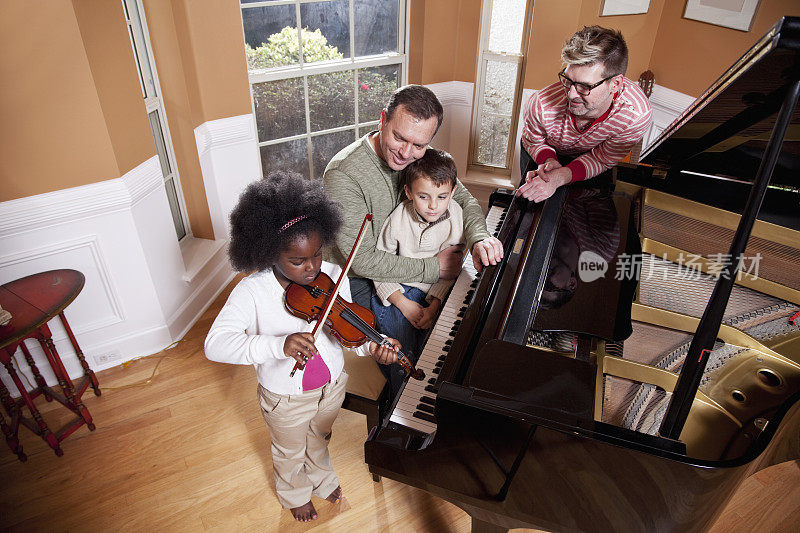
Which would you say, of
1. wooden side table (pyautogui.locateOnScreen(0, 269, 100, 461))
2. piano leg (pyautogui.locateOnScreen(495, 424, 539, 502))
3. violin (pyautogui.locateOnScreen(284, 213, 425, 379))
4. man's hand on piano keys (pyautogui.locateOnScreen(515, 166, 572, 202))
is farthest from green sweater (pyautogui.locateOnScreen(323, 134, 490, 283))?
wooden side table (pyautogui.locateOnScreen(0, 269, 100, 461))

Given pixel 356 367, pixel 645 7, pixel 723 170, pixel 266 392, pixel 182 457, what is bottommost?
pixel 182 457

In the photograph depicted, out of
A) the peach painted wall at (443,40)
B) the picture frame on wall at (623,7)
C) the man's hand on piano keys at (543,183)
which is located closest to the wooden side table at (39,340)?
the man's hand on piano keys at (543,183)

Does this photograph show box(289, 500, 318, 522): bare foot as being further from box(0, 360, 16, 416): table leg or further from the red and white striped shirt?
the red and white striped shirt

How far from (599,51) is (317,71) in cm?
228

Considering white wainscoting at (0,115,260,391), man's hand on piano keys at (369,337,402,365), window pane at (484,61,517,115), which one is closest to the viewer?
man's hand on piano keys at (369,337,402,365)

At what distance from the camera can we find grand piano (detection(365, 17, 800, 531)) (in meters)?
1.22

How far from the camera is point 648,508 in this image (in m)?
1.27

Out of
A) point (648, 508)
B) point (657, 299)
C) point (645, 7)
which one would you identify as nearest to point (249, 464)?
point (648, 508)

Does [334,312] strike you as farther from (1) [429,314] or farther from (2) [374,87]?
(2) [374,87]

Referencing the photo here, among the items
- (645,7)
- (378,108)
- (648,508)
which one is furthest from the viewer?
(378,108)

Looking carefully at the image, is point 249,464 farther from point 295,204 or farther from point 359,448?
point 295,204

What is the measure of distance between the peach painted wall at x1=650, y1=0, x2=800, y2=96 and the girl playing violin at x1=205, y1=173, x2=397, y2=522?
124 inches

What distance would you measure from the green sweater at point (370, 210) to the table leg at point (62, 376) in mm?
1379

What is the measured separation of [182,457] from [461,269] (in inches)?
60.6
